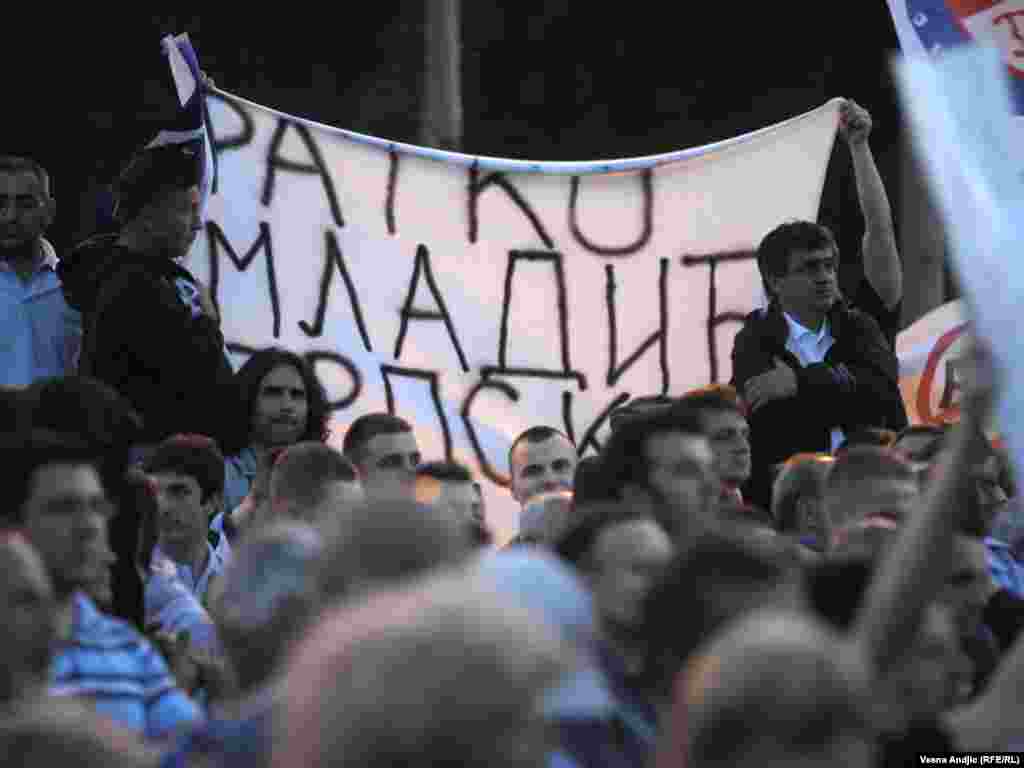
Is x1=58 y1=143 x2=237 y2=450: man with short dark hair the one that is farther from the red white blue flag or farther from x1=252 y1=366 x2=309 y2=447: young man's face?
the red white blue flag

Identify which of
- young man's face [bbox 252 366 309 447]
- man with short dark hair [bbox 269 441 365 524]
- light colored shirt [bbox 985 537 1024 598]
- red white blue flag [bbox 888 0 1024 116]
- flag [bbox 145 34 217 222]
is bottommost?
light colored shirt [bbox 985 537 1024 598]

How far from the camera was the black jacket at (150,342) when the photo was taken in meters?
6.38

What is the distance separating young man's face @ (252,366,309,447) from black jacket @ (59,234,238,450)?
0.07 meters

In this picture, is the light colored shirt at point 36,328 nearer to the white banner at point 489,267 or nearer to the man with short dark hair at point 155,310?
the man with short dark hair at point 155,310

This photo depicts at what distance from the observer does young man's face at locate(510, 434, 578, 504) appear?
7.07m

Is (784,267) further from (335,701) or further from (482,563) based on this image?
(335,701)

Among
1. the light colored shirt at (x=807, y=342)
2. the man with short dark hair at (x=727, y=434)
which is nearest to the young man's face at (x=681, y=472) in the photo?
the man with short dark hair at (x=727, y=434)

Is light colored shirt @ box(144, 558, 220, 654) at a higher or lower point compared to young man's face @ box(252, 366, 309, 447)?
lower

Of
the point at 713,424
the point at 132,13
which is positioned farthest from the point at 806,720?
the point at 132,13

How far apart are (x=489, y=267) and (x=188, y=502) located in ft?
7.13

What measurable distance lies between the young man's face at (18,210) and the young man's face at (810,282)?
1.99 meters

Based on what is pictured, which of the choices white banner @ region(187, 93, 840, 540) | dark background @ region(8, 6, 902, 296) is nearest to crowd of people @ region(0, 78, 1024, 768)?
white banner @ region(187, 93, 840, 540)

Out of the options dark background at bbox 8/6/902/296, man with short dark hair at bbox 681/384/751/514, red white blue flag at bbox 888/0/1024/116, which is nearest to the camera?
man with short dark hair at bbox 681/384/751/514

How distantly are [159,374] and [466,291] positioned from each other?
5.59ft
